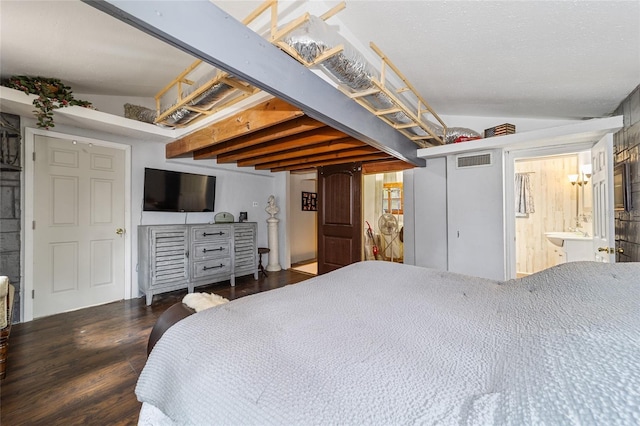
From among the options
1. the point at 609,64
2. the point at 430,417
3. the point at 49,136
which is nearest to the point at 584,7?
the point at 609,64

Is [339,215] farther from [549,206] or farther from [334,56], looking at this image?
[549,206]

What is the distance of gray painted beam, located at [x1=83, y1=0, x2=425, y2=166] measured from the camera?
38.3 inches

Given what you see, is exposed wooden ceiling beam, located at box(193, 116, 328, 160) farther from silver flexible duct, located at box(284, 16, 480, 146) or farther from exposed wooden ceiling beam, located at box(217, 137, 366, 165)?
silver flexible duct, located at box(284, 16, 480, 146)

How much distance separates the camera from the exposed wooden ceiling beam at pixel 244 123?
2.19m

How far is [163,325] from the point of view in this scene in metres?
1.28

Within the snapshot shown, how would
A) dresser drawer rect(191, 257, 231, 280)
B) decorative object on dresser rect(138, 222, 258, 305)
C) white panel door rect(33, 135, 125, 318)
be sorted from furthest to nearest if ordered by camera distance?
dresser drawer rect(191, 257, 231, 280) → decorative object on dresser rect(138, 222, 258, 305) → white panel door rect(33, 135, 125, 318)

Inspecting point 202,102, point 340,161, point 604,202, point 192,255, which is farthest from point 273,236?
point 604,202

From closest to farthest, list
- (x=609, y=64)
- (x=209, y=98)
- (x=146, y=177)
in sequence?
(x=609, y=64), (x=209, y=98), (x=146, y=177)

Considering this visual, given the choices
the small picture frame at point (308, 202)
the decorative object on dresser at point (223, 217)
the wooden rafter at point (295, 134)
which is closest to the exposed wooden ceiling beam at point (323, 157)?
the wooden rafter at point (295, 134)

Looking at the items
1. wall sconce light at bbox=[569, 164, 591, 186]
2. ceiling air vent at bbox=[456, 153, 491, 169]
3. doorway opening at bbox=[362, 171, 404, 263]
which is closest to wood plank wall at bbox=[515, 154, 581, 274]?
wall sconce light at bbox=[569, 164, 591, 186]

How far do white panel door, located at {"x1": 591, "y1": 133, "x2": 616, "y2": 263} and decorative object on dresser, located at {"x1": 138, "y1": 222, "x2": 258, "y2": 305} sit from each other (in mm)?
4239

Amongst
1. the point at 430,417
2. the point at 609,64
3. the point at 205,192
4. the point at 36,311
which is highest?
the point at 609,64

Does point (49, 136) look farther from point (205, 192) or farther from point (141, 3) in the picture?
point (141, 3)

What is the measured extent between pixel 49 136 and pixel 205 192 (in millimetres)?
1821
